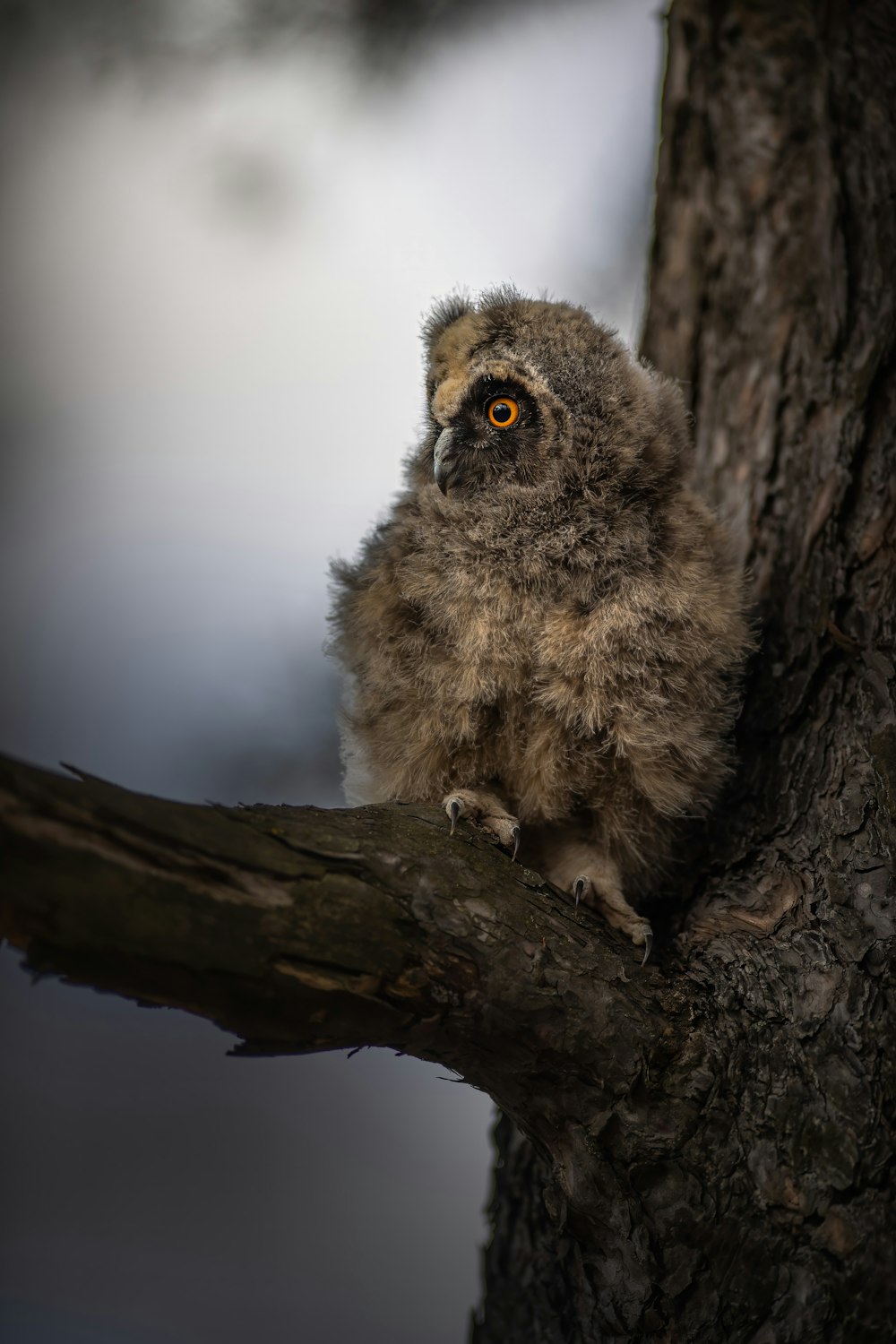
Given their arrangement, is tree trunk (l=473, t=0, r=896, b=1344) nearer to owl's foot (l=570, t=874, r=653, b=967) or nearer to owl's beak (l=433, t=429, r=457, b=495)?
owl's foot (l=570, t=874, r=653, b=967)

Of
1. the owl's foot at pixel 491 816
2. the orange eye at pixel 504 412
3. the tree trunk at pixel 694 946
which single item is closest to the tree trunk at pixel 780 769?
the tree trunk at pixel 694 946

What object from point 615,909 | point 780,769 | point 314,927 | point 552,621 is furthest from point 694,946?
A: point 314,927

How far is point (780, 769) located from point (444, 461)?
0.98 meters

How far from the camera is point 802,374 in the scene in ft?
8.83

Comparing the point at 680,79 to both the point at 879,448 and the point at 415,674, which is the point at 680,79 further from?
the point at 415,674

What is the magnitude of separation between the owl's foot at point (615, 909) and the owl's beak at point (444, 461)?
889 millimetres

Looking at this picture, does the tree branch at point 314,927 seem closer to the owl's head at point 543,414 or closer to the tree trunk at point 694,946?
the tree trunk at point 694,946

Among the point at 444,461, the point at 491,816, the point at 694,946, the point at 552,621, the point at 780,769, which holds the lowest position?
the point at 694,946

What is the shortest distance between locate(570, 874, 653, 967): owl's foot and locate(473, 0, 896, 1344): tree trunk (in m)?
0.09

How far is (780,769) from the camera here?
2.18 metres

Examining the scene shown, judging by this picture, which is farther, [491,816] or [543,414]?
[543,414]

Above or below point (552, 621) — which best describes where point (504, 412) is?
above

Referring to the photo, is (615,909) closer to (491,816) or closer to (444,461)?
(491,816)

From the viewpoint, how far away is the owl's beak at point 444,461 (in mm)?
2223
